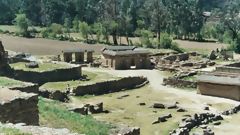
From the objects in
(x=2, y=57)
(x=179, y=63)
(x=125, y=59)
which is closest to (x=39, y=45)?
(x=125, y=59)

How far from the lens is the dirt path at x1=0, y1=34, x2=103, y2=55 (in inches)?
3216

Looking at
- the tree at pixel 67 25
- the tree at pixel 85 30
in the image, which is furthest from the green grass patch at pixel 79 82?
the tree at pixel 67 25

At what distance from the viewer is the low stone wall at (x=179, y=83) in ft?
170

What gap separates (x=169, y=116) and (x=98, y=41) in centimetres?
5755

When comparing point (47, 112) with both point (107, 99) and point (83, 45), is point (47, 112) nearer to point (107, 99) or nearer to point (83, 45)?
point (107, 99)

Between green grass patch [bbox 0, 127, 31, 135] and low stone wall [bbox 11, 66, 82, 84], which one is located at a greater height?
green grass patch [bbox 0, 127, 31, 135]

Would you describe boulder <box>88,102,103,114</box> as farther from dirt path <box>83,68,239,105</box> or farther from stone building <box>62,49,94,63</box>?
stone building <box>62,49,94,63</box>

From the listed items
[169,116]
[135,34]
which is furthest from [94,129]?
[135,34]

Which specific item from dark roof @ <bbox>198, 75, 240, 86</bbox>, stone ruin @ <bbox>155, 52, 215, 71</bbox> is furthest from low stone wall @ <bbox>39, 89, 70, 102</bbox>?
stone ruin @ <bbox>155, 52, 215, 71</bbox>

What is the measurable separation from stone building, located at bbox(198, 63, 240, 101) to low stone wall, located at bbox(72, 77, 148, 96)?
7.33m

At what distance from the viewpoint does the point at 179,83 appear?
52625mm

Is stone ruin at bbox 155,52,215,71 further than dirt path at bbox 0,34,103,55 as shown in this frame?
No

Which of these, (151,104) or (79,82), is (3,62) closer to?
(79,82)

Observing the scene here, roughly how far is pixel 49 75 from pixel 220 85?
16.4 m
